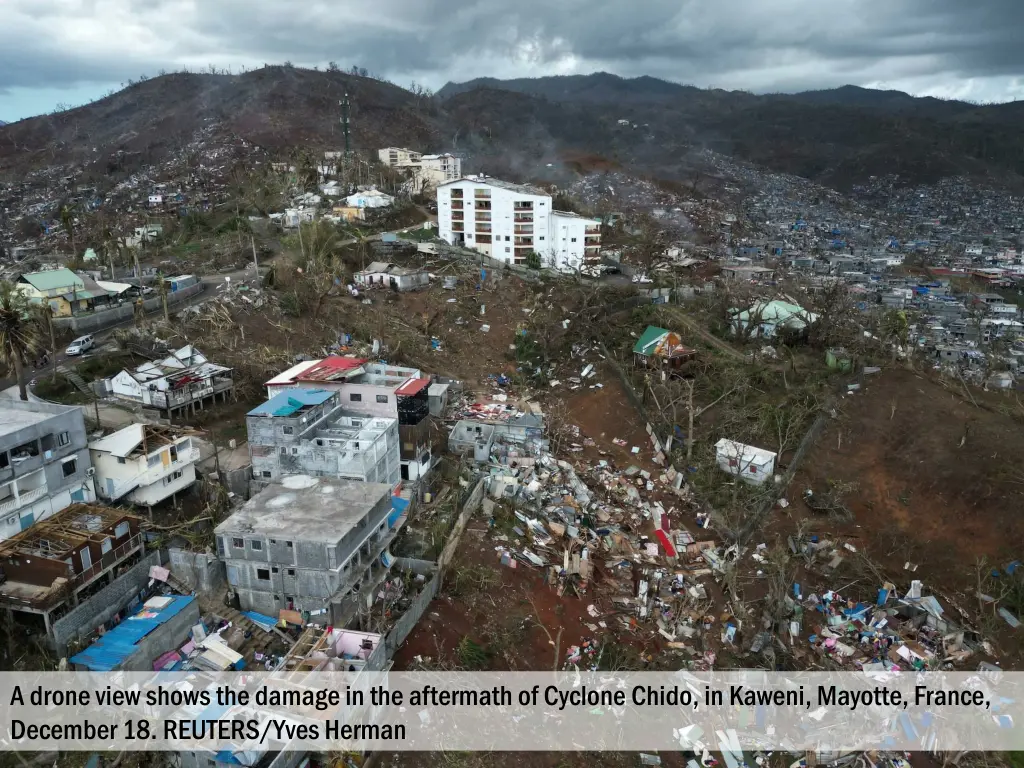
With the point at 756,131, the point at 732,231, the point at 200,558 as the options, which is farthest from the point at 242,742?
the point at 756,131

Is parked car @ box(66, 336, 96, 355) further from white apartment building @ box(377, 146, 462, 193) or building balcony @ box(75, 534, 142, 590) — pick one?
white apartment building @ box(377, 146, 462, 193)

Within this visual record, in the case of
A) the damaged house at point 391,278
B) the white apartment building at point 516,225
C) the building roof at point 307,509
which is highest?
the white apartment building at point 516,225

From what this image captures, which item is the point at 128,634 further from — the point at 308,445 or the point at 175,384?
the point at 175,384

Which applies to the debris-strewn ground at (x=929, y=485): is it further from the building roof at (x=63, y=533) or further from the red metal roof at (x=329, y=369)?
the building roof at (x=63, y=533)

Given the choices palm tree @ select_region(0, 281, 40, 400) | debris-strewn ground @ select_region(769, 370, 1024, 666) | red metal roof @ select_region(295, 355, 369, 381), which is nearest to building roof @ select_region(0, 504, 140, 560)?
palm tree @ select_region(0, 281, 40, 400)

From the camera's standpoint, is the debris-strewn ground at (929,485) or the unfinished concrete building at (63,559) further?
the debris-strewn ground at (929,485)

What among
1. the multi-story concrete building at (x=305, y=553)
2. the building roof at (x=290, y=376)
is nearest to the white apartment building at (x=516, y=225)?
the building roof at (x=290, y=376)
